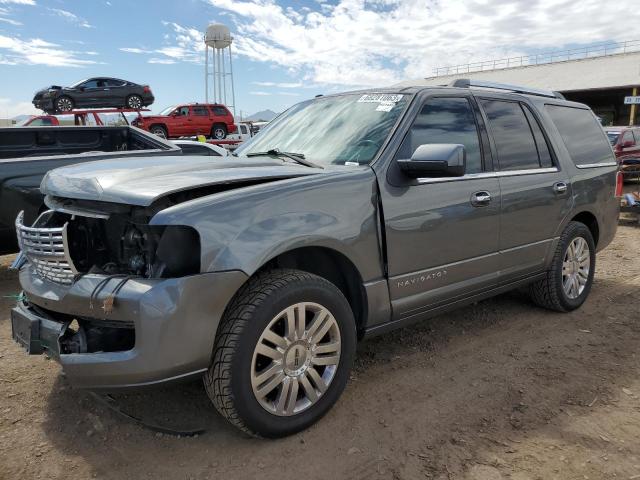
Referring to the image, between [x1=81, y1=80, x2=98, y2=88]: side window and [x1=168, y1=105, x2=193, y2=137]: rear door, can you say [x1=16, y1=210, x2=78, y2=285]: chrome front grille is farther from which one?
[x1=168, y1=105, x2=193, y2=137]: rear door

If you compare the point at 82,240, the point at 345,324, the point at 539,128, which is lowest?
the point at 345,324

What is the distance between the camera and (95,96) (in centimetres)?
2106

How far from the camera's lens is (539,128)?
14.4ft

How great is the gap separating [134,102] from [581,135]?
2036 centimetres

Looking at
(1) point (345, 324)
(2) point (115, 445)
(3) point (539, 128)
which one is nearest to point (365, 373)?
(1) point (345, 324)

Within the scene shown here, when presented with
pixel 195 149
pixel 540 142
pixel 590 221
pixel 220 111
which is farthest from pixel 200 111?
pixel 540 142

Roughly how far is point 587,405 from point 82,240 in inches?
118

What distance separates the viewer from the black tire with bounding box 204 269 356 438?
2.51 meters

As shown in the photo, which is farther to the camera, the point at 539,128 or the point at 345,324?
the point at 539,128

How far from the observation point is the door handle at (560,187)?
14.2 feet

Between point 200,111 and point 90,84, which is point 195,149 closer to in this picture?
point 90,84

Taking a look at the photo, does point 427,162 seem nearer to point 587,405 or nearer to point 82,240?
point 587,405

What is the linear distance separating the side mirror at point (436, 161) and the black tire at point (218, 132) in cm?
2224

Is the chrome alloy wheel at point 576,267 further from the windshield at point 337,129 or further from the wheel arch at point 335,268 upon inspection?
the wheel arch at point 335,268
